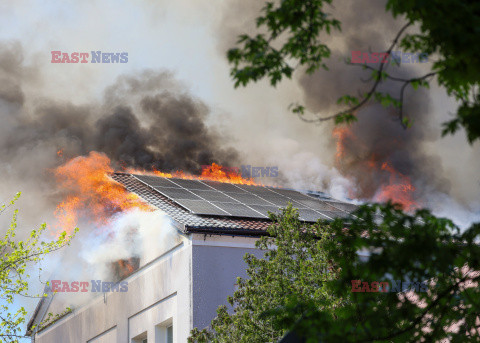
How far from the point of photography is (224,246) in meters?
20.4

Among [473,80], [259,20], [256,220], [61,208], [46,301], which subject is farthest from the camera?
[46,301]

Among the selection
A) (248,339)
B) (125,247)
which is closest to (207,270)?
(125,247)

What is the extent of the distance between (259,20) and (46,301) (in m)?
24.6

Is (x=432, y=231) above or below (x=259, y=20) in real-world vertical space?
below

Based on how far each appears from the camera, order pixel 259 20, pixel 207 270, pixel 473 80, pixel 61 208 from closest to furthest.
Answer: pixel 473 80 → pixel 259 20 → pixel 207 270 → pixel 61 208

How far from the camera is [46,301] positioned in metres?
30.2

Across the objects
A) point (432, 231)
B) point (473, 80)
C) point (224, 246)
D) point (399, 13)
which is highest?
point (224, 246)

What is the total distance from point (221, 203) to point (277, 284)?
29.7 feet

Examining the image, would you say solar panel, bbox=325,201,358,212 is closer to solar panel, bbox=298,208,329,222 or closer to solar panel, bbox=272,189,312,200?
solar panel, bbox=272,189,312,200

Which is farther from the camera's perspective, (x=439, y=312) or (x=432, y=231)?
(x=439, y=312)

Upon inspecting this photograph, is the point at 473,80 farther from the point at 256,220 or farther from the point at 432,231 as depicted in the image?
the point at 256,220

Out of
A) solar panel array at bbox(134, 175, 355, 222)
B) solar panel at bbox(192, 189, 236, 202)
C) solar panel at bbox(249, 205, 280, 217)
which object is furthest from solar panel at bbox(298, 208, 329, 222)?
solar panel at bbox(192, 189, 236, 202)

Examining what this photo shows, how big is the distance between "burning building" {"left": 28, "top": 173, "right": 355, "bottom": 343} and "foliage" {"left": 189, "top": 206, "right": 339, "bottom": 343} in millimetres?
4722

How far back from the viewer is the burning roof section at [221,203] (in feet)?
67.4
